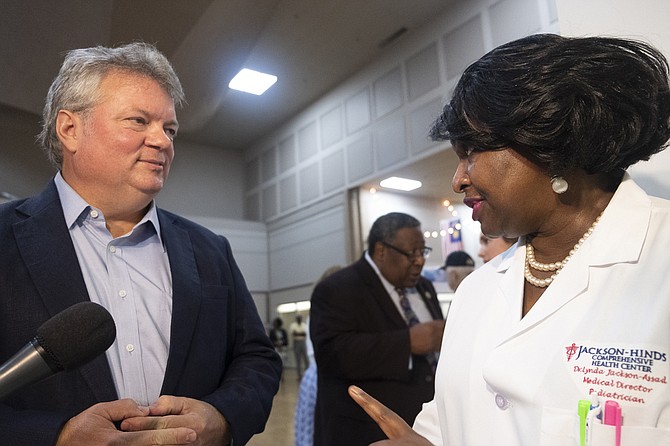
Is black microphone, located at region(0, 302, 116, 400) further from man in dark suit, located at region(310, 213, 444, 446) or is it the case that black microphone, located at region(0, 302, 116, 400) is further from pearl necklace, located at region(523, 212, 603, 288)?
man in dark suit, located at region(310, 213, 444, 446)

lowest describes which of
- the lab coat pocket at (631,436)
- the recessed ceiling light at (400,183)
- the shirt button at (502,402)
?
the lab coat pocket at (631,436)

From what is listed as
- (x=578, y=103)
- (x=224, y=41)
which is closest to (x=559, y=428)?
(x=578, y=103)

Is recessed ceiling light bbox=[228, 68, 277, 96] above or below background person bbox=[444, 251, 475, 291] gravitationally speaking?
above

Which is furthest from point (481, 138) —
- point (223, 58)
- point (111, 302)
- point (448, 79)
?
point (448, 79)

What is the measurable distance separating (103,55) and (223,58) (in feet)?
19.2

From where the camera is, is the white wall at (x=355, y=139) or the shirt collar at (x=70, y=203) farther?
the white wall at (x=355, y=139)

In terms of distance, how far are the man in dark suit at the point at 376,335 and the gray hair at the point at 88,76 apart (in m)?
1.44

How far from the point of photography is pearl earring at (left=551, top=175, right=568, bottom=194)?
1.20 metres

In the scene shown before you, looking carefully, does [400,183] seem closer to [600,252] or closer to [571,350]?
[600,252]

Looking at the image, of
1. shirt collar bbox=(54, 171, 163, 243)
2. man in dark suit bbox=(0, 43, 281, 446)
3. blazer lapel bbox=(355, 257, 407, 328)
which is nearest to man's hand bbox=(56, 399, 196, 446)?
man in dark suit bbox=(0, 43, 281, 446)

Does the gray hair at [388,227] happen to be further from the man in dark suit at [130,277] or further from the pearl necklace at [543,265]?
the pearl necklace at [543,265]

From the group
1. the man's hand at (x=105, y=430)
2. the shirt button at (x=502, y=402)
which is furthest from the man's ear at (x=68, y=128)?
the shirt button at (x=502, y=402)

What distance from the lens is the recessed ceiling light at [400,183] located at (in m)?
10.7

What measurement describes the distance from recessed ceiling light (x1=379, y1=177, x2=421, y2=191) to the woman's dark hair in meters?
9.40
